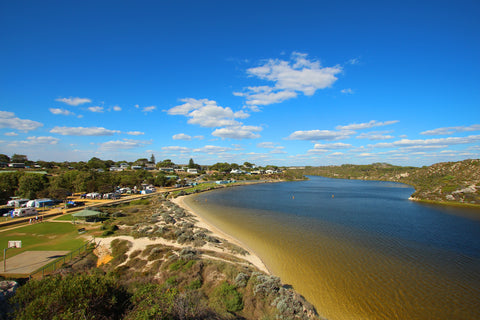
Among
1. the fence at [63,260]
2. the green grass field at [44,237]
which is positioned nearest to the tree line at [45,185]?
the green grass field at [44,237]

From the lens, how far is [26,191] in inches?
1649

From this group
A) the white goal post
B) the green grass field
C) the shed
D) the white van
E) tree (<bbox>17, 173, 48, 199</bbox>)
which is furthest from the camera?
tree (<bbox>17, 173, 48, 199</bbox>)

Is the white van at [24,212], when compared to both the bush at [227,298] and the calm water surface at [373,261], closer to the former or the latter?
the calm water surface at [373,261]

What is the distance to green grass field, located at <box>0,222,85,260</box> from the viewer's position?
61.6ft

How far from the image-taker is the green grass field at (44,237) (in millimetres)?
18766

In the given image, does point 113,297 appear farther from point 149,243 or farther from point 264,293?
point 149,243

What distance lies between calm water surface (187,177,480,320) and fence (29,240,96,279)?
15.2 meters

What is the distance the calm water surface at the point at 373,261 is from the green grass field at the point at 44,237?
56.3 ft

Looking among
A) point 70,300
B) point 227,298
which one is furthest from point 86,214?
point 227,298

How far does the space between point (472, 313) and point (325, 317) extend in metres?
9.30

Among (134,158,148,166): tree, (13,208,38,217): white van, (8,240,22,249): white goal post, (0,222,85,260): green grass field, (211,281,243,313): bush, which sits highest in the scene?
(134,158,148,166): tree

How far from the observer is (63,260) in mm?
15922

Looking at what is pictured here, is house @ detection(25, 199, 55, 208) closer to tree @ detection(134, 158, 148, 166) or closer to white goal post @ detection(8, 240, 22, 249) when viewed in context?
white goal post @ detection(8, 240, 22, 249)

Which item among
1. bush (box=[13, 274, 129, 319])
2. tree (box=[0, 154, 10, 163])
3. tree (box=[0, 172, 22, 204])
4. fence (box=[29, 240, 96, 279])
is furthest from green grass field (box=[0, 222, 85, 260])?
tree (box=[0, 154, 10, 163])
